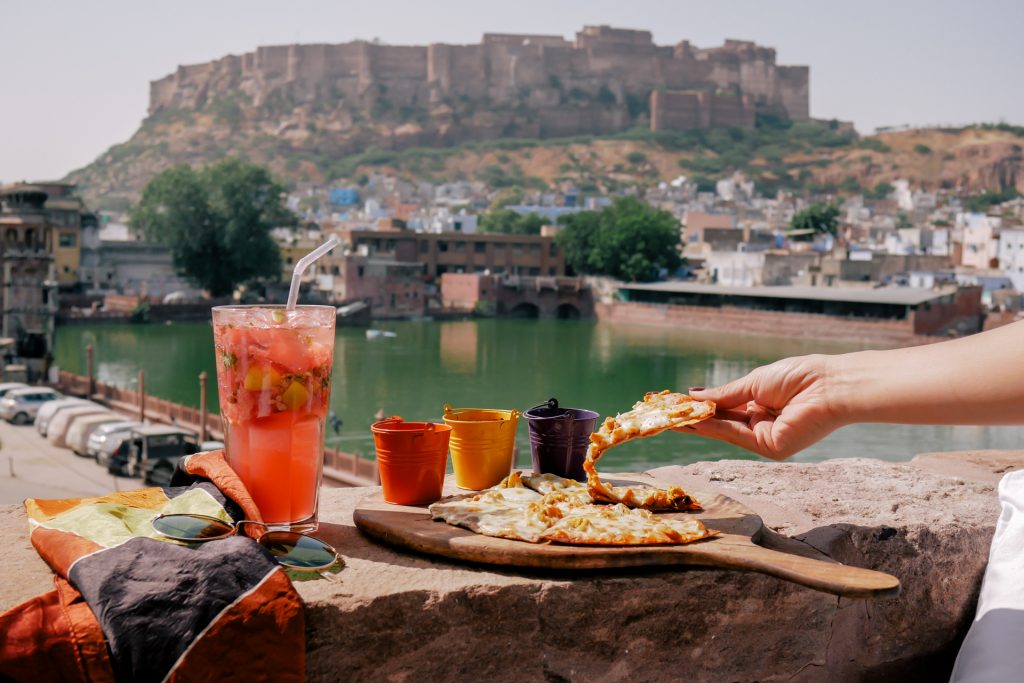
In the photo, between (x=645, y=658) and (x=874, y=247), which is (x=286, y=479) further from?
(x=874, y=247)

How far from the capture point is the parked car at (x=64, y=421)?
13.7m

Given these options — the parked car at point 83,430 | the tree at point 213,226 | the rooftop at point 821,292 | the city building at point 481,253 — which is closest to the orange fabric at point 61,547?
the parked car at point 83,430

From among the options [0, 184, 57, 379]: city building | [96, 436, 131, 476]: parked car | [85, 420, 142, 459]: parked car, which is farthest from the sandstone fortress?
[96, 436, 131, 476]: parked car

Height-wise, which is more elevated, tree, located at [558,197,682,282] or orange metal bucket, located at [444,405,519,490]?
tree, located at [558,197,682,282]

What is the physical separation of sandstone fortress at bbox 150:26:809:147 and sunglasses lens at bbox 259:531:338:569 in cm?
8500

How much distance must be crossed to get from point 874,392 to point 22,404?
16132mm

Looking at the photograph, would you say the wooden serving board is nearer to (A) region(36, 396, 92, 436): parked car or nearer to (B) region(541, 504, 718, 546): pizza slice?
(B) region(541, 504, 718, 546): pizza slice

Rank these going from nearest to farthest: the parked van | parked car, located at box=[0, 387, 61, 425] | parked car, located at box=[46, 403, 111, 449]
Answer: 1. the parked van
2. parked car, located at box=[46, 403, 111, 449]
3. parked car, located at box=[0, 387, 61, 425]

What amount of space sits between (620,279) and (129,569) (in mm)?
42083

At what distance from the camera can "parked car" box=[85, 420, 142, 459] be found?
12.6 meters

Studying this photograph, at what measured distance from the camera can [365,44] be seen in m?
87.8

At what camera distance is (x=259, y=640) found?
1419mm

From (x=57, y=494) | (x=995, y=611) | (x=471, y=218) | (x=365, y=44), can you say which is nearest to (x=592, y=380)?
(x=57, y=494)

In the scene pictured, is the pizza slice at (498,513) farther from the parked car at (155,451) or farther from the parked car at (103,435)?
the parked car at (103,435)
